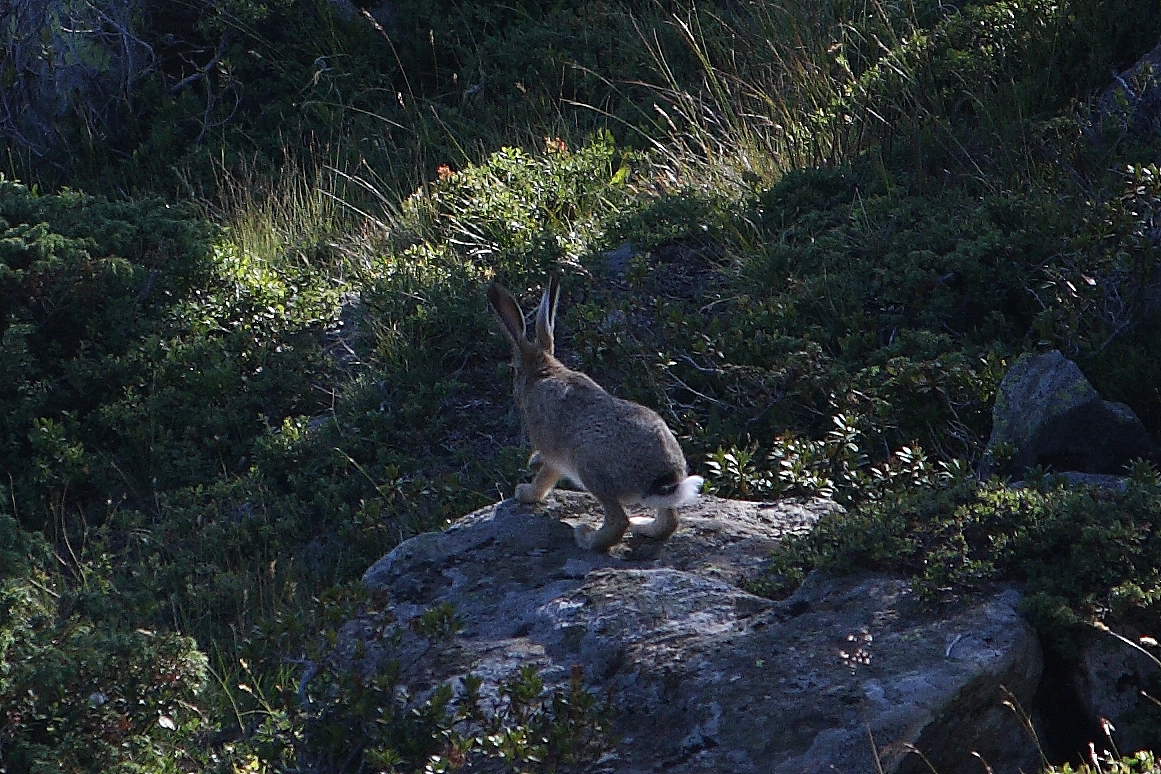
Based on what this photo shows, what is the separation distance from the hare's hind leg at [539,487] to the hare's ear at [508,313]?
736 mm

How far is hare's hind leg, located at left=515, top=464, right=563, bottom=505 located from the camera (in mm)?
5742

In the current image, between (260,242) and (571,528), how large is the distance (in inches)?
209

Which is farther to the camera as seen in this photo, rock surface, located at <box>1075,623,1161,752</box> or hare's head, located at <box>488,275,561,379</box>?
hare's head, located at <box>488,275,561,379</box>

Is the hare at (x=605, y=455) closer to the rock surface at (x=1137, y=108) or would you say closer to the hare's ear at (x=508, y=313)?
the hare's ear at (x=508, y=313)

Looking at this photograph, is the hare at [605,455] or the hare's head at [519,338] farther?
the hare's head at [519,338]

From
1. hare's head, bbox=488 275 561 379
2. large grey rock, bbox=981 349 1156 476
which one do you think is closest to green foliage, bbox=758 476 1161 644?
large grey rock, bbox=981 349 1156 476

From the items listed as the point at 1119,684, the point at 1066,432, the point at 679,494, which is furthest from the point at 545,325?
the point at 1119,684

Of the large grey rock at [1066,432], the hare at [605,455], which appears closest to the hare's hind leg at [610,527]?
the hare at [605,455]

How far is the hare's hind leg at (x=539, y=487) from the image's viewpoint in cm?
574

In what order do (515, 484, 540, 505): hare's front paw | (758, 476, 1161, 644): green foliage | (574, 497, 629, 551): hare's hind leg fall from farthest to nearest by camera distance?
(515, 484, 540, 505): hare's front paw
(574, 497, 629, 551): hare's hind leg
(758, 476, 1161, 644): green foliage

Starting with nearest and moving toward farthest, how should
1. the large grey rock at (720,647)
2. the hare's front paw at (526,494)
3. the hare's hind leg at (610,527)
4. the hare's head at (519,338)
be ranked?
the large grey rock at (720,647) < the hare's hind leg at (610,527) < the hare's front paw at (526,494) < the hare's head at (519,338)

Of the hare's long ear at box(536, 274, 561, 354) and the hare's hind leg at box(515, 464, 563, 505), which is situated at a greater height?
the hare's long ear at box(536, 274, 561, 354)

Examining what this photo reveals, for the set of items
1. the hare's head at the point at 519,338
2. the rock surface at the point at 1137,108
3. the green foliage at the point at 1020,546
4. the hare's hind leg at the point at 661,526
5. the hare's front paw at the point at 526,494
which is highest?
the rock surface at the point at 1137,108

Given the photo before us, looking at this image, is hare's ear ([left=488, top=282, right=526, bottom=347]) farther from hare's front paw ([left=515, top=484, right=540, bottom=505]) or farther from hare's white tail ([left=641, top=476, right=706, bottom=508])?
hare's white tail ([left=641, top=476, right=706, bottom=508])
